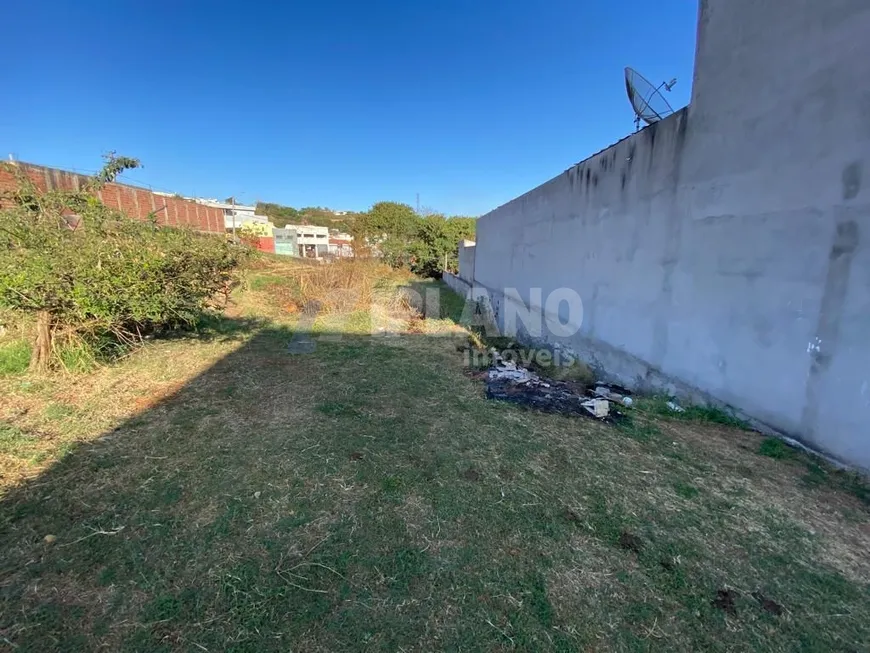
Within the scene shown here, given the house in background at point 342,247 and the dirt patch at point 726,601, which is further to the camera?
the house in background at point 342,247

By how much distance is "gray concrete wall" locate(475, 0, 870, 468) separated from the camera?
261 cm

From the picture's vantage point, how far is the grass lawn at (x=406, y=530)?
5.46 feet

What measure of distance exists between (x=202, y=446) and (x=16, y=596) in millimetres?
1415

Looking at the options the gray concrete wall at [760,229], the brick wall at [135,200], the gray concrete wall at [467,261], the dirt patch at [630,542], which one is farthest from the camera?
the gray concrete wall at [467,261]

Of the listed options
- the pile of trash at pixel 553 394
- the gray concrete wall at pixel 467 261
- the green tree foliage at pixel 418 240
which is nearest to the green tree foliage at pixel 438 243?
the green tree foliage at pixel 418 240

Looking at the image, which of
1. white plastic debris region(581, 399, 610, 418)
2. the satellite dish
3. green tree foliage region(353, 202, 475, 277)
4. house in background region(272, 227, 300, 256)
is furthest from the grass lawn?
house in background region(272, 227, 300, 256)

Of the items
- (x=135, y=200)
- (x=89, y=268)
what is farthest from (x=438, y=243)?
(x=89, y=268)

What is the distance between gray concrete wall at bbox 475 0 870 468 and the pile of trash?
0.54m

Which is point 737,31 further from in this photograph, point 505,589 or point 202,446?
point 202,446

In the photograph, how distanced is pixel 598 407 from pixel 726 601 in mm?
2241

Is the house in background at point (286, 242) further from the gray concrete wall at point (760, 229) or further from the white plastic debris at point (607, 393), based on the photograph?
the gray concrete wall at point (760, 229)

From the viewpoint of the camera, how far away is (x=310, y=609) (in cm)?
173

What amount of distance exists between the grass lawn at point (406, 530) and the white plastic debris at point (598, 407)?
172 millimetres

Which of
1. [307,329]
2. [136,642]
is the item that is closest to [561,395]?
[136,642]
